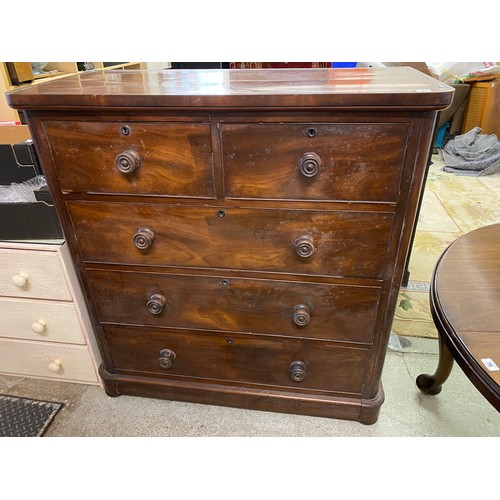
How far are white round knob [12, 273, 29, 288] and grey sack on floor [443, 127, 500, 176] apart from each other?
3.66 metres

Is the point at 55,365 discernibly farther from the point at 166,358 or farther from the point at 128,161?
the point at 128,161

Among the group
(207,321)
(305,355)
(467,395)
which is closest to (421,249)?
(467,395)

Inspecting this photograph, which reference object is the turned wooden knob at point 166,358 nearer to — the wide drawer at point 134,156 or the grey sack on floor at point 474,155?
the wide drawer at point 134,156

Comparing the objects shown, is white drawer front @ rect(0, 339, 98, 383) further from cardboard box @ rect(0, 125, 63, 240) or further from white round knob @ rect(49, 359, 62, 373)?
cardboard box @ rect(0, 125, 63, 240)

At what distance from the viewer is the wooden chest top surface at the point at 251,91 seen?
0.80 metres

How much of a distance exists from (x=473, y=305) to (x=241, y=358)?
2.42ft

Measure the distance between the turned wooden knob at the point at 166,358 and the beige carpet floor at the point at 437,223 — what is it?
1.05 meters

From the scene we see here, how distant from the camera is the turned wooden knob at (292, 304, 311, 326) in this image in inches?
43.4

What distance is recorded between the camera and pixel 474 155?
364 cm

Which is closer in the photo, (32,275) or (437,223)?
(32,275)

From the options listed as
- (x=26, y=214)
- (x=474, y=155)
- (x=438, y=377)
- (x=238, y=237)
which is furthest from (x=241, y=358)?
(x=474, y=155)

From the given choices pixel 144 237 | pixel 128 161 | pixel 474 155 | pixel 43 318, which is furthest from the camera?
pixel 474 155

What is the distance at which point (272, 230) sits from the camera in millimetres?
1005

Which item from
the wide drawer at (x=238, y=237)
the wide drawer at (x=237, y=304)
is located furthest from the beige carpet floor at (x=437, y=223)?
the wide drawer at (x=238, y=237)
